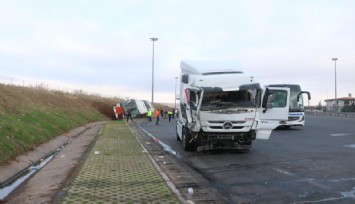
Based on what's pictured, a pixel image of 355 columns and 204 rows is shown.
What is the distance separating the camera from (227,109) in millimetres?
14641

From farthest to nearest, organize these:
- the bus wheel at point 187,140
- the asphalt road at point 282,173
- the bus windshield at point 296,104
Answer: the bus windshield at point 296,104 < the bus wheel at point 187,140 < the asphalt road at point 282,173

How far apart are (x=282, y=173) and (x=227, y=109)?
436 centimetres

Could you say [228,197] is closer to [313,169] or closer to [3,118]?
[313,169]

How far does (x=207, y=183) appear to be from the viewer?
32.0ft

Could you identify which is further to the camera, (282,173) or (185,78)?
(185,78)

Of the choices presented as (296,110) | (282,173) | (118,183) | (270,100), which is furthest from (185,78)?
(296,110)

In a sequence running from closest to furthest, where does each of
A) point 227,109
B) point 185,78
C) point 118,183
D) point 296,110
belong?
point 118,183
point 227,109
point 185,78
point 296,110

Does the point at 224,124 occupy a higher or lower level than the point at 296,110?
lower

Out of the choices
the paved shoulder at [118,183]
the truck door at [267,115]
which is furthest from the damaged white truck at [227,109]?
the paved shoulder at [118,183]

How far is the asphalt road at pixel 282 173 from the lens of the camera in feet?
26.6

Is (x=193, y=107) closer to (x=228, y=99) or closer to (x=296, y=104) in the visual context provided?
(x=228, y=99)

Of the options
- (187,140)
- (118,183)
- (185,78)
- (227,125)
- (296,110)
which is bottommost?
(118,183)

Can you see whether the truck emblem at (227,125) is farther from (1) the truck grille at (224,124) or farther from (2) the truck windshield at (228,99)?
(2) the truck windshield at (228,99)

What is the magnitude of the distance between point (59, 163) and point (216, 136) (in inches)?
208
